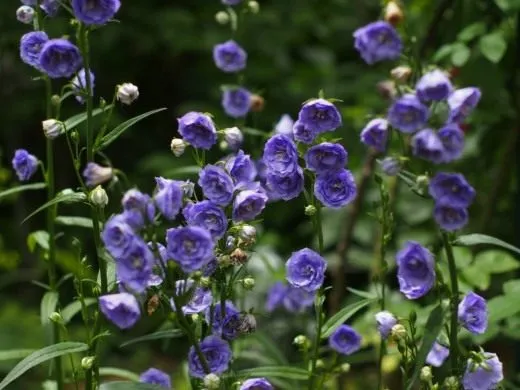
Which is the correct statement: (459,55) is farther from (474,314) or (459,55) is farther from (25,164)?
(25,164)

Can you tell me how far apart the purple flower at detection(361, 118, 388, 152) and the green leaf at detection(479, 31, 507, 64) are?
0.96 meters

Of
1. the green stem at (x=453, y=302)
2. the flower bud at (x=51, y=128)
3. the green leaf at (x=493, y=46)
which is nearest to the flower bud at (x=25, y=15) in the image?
the flower bud at (x=51, y=128)

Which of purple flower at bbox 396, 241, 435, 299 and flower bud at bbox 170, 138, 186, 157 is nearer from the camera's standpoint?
purple flower at bbox 396, 241, 435, 299

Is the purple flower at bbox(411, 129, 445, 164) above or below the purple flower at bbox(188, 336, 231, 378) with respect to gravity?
above

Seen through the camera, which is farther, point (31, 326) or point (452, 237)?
point (31, 326)

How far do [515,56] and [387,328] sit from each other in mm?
1469

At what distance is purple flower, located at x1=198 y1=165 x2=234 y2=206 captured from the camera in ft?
4.57

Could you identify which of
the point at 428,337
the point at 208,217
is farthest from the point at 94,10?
the point at 428,337

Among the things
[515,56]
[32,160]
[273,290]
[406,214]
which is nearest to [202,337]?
[32,160]

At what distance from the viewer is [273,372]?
160cm

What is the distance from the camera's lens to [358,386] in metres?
3.61

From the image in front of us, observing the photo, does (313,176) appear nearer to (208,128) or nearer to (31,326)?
(208,128)

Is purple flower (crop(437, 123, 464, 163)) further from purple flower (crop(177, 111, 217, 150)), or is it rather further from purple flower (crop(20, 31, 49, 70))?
purple flower (crop(20, 31, 49, 70))

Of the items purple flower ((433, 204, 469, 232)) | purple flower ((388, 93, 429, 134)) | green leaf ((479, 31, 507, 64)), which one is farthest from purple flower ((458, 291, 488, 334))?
green leaf ((479, 31, 507, 64))
